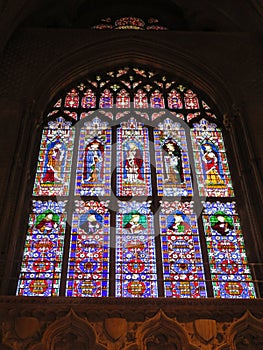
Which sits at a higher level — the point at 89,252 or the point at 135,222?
the point at 135,222

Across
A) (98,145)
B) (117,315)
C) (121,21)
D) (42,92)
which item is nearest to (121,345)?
(117,315)

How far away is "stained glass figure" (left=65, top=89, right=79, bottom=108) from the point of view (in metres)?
12.1

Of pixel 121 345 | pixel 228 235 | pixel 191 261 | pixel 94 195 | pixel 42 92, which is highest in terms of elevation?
pixel 42 92

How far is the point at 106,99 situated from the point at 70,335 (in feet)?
21.2

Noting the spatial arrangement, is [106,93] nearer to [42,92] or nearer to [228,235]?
[42,92]

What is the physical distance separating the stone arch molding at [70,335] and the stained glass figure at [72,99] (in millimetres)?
5980

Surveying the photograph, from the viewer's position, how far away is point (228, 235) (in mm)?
9508

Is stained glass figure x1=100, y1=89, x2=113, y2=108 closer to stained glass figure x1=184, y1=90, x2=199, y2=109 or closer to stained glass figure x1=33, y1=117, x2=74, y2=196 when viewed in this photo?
stained glass figure x1=33, y1=117, x2=74, y2=196

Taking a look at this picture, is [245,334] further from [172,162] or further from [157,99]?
[157,99]

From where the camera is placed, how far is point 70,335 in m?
7.12

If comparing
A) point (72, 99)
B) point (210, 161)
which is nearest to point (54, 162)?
point (72, 99)

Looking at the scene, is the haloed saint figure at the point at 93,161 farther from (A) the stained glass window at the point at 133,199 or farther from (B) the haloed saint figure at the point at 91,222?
(B) the haloed saint figure at the point at 91,222

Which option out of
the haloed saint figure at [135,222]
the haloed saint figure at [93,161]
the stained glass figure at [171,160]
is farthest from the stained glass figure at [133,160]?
the haloed saint figure at [135,222]

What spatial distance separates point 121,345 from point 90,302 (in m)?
0.79
